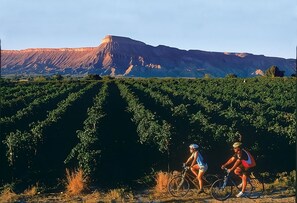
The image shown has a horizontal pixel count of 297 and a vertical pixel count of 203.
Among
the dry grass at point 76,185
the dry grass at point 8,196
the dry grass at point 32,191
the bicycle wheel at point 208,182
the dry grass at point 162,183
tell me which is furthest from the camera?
the dry grass at point 32,191

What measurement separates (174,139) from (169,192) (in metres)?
4.81

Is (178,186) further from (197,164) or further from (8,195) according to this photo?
(8,195)

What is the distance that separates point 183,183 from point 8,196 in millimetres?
6553

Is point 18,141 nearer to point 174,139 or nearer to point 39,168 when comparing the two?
point 39,168

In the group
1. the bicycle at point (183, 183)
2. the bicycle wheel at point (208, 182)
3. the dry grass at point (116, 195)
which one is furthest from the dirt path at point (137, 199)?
the bicycle wheel at point (208, 182)

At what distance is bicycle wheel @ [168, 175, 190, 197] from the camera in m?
14.2

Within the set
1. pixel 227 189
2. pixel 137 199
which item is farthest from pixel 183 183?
pixel 137 199

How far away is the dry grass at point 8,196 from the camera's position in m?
14.3

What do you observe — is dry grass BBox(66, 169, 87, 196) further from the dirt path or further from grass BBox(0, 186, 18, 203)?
grass BBox(0, 186, 18, 203)

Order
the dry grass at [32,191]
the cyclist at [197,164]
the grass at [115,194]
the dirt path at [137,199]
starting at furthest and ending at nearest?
the dry grass at [32,191], the grass at [115,194], the dirt path at [137,199], the cyclist at [197,164]

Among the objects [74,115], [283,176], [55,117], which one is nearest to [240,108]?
[74,115]

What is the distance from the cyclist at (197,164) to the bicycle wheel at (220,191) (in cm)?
49

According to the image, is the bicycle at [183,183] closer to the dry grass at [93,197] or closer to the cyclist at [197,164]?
the cyclist at [197,164]

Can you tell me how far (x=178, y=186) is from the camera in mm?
14156
